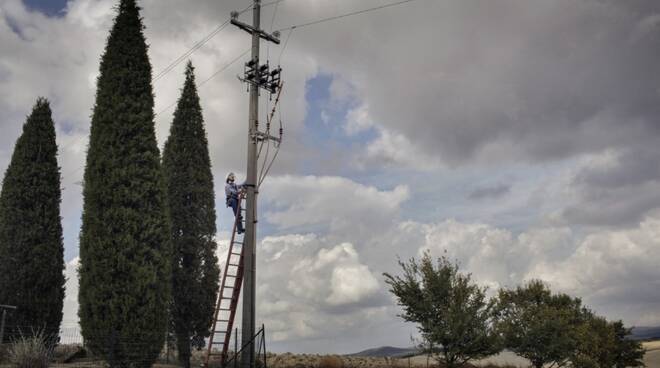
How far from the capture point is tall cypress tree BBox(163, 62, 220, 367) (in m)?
24.6

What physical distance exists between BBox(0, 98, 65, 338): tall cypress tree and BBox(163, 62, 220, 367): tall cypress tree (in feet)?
16.5

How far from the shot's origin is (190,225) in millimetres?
25250

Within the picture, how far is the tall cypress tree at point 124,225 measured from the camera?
18.4 metres

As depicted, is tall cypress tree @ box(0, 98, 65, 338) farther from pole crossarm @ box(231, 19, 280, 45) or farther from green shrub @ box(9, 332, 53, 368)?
pole crossarm @ box(231, 19, 280, 45)

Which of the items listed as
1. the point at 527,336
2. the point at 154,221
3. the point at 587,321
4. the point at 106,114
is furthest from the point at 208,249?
the point at 587,321

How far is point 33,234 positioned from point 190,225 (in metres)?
6.57

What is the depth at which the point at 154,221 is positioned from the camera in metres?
19.6

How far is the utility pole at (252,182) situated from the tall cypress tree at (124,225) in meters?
3.50

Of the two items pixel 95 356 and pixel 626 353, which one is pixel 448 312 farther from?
pixel 626 353

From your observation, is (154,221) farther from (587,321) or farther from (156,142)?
(587,321)

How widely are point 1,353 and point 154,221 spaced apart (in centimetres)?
780

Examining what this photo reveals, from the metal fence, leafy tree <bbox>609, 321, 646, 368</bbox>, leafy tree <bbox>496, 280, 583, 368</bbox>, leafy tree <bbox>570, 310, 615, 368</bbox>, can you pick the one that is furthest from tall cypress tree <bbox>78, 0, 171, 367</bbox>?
leafy tree <bbox>609, 321, 646, 368</bbox>

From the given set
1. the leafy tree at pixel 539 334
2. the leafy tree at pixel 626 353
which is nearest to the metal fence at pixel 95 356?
the leafy tree at pixel 539 334

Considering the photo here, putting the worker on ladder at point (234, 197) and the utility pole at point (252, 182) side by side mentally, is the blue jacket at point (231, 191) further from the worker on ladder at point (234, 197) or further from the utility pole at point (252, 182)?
the utility pole at point (252, 182)
